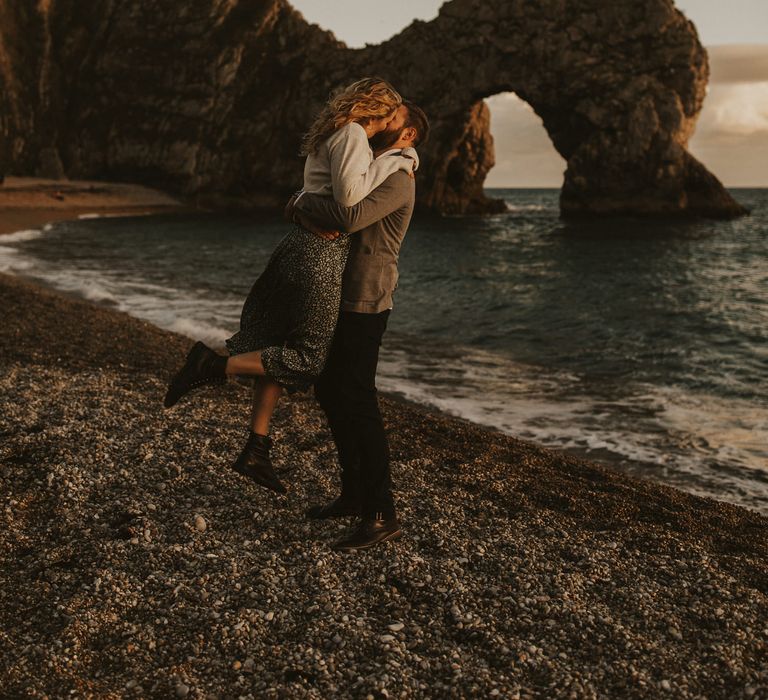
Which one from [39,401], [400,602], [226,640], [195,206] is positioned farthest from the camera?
[195,206]

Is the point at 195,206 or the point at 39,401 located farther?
the point at 195,206

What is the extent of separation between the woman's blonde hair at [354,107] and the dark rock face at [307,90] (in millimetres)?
71072

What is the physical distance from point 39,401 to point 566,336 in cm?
1311

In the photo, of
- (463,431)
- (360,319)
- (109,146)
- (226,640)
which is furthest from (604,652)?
(109,146)

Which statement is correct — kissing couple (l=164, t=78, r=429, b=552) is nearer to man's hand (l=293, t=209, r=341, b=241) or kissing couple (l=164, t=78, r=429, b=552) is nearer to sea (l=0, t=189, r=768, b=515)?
man's hand (l=293, t=209, r=341, b=241)

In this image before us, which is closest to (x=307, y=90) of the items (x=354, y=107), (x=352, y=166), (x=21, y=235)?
(x=21, y=235)

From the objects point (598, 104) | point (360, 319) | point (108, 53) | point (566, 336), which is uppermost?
point (108, 53)

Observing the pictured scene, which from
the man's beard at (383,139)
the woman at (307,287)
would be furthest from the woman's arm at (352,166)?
the man's beard at (383,139)

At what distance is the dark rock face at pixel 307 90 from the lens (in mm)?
69625

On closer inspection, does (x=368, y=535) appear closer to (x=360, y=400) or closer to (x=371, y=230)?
(x=360, y=400)

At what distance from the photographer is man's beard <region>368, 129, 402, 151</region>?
401 cm

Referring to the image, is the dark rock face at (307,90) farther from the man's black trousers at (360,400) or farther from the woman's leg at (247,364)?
the woman's leg at (247,364)

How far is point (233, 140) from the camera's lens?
84688mm

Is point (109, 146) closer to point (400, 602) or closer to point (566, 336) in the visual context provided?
point (566, 336)
